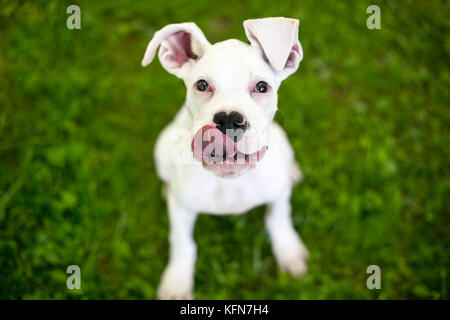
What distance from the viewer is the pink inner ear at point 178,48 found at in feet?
8.29

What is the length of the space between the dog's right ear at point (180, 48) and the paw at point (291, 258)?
177cm

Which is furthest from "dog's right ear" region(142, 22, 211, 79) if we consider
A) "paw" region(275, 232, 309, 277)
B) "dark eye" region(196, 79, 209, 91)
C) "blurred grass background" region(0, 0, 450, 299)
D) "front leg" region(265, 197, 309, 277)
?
"paw" region(275, 232, 309, 277)

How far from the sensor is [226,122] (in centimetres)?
212

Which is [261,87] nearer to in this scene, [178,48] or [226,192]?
[178,48]

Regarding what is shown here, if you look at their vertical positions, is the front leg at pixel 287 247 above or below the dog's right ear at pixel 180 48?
below

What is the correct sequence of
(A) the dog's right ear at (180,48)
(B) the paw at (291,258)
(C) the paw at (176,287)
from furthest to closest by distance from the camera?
(B) the paw at (291,258)
(C) the paw at (176,287)
(A) the dog's right ear at (180,48)

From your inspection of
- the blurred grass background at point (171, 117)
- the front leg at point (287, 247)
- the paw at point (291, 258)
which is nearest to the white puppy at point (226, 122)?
the front leg at point (287, 247)

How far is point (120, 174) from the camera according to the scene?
12.8 feet

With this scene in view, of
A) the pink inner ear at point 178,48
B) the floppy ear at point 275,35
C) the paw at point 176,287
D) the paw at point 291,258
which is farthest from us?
the paw at point 291,258

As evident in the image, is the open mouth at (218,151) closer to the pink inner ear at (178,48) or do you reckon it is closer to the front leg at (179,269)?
the pink inner ear at (178,48)

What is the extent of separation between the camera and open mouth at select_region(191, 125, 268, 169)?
2148 millimetres

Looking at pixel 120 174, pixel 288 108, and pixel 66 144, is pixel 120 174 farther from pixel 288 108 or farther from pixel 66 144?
pixel 288 108

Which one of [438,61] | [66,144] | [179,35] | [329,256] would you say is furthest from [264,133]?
[438,61]

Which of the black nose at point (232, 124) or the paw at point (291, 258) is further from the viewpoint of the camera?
the paw at point (291, 258)
